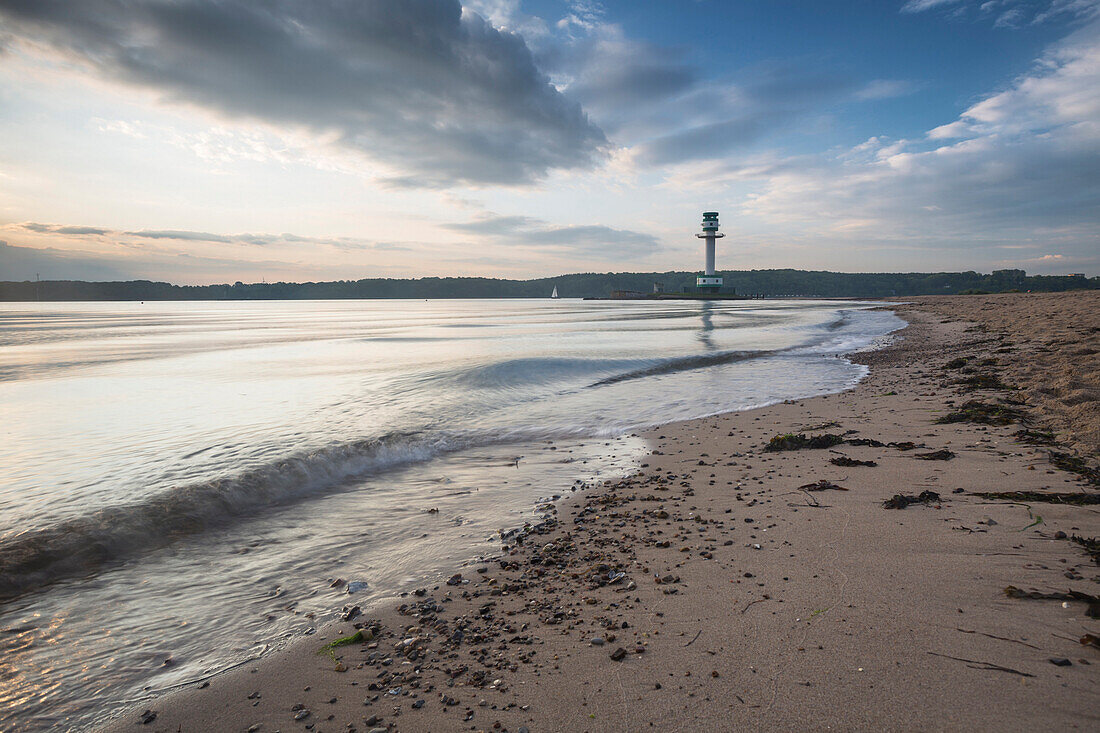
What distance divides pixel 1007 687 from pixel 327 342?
3028cm

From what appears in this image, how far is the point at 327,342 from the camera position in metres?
28.7

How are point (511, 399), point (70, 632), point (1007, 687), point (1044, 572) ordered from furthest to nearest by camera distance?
point (511, 399), point (70, 632), point (1044, 572), point (1007, 687)

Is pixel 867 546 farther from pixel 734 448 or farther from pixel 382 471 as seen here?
pixel 382 471

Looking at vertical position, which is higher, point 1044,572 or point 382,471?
point 1044,572

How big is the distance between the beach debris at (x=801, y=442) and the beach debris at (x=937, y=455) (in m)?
1.09

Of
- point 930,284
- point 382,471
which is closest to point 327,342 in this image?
point 382,471

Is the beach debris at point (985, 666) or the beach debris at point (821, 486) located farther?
the beach debris at point (821, 486)

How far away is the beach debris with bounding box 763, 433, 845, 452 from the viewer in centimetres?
723

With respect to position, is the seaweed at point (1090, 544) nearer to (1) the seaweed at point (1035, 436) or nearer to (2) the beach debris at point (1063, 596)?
(2) the beach debris at point (1063, 596)

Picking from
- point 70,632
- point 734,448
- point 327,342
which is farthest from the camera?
point 327,342

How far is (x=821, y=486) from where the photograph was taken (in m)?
5.49

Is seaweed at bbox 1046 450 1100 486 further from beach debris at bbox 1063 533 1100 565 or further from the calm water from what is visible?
the calm water

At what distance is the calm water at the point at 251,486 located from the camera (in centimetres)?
360

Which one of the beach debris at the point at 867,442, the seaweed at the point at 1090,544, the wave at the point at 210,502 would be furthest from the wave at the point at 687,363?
the seaweed at the point at 1090,544
